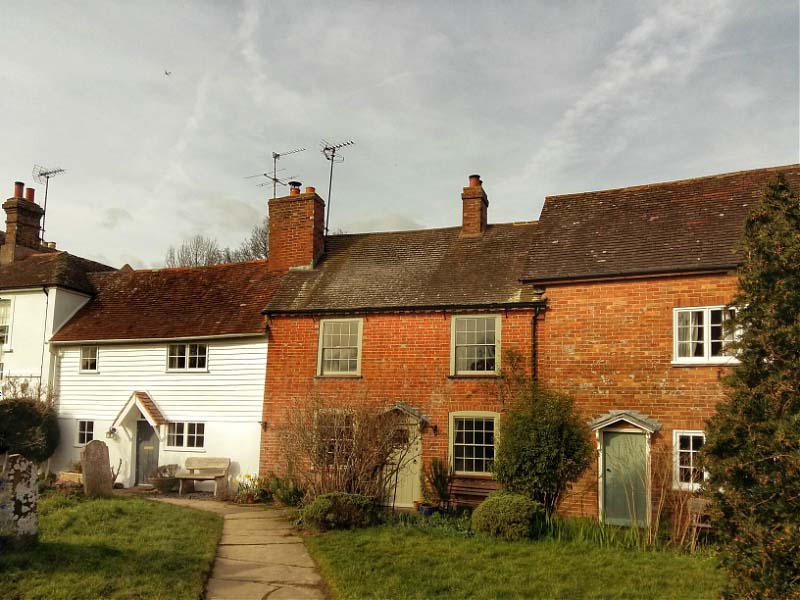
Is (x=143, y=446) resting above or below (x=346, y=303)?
below

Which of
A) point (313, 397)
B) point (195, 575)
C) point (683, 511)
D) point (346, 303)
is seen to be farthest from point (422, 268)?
point (195, 575)

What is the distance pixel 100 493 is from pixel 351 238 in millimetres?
11003

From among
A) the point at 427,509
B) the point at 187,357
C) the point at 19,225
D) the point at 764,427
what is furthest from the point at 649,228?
the point at 19,225

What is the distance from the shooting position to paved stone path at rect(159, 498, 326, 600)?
963 cm

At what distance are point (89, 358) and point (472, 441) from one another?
13.3 meters

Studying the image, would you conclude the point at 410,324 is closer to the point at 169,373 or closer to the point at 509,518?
the point at 509,518

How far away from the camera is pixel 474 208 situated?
70.4 feet

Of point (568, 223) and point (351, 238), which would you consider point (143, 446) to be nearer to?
point (351, 238)

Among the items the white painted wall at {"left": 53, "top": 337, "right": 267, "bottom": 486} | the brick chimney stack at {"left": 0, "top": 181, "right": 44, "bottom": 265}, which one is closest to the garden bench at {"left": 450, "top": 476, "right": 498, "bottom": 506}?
the white painted wall at {"left": 53, "top": 337, "right": 267, "bottom": 486}

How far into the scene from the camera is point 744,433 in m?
8.30

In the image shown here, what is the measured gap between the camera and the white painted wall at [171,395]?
793 inches

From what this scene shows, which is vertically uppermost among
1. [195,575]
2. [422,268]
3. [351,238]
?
[351,238]

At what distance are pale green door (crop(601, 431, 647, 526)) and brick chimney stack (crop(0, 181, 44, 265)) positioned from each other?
22341 millimetres

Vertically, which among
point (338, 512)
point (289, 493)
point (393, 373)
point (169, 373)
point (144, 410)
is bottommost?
point (289, 493)
